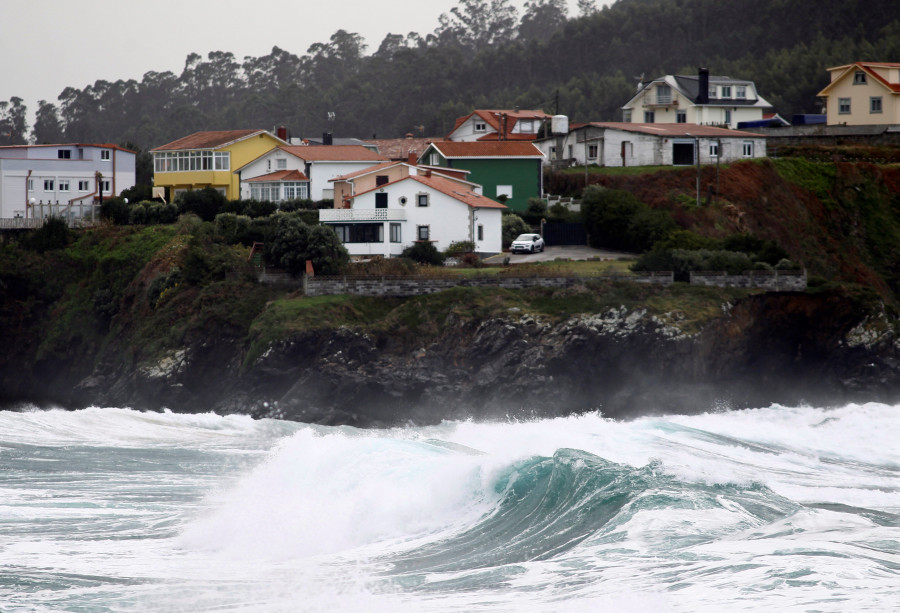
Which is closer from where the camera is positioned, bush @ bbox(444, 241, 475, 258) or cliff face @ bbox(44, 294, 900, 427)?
cliff face @ bbox(44, 294, 900, 427)

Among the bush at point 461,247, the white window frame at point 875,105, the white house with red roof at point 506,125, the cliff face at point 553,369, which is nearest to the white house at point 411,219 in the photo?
the bush at point 461,247

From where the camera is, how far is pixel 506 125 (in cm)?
8212

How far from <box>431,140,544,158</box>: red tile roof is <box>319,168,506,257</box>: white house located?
10061mm

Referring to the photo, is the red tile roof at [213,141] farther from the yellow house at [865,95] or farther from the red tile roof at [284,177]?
the yellow house at [865,95]

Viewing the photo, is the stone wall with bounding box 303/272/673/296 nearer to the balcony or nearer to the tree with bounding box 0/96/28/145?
the balcony

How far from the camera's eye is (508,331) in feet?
140

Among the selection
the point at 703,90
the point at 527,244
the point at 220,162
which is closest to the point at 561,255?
the point at 527,244

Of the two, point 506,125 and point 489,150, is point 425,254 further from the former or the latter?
point 506,125

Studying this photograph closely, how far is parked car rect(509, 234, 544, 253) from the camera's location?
54750 mm

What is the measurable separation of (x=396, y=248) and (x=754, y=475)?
29.2 metres

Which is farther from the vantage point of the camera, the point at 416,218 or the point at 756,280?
the point at 416,218

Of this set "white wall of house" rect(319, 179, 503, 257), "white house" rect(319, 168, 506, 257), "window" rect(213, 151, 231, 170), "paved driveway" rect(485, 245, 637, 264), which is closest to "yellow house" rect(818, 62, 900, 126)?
"paved driveway" rect(485, 245, 637, 264)

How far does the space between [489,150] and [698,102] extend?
23.3 metres

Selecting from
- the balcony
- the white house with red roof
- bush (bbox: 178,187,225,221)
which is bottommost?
the balcony
